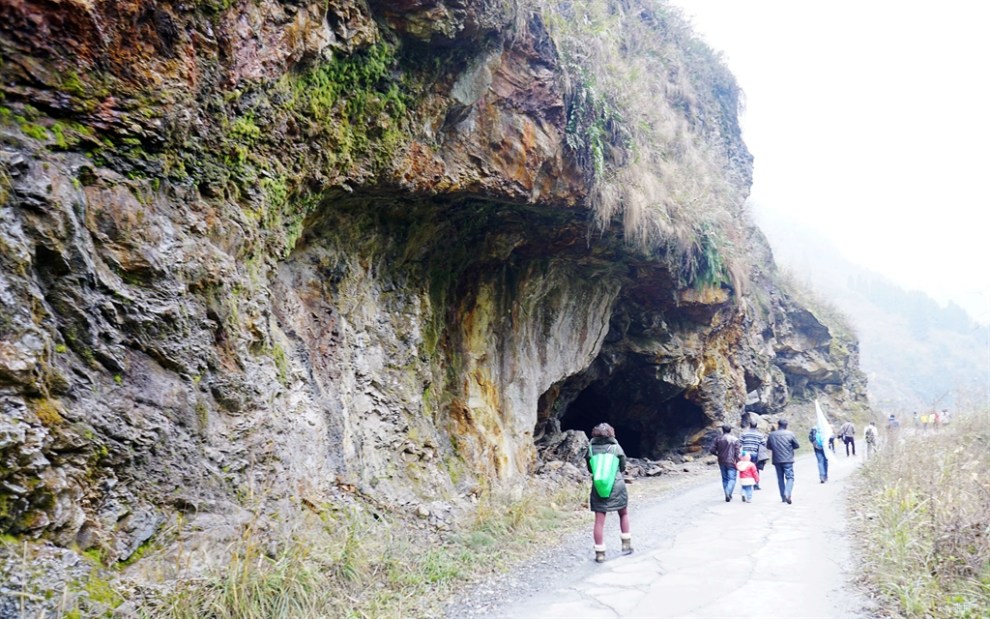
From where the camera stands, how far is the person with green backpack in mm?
6098

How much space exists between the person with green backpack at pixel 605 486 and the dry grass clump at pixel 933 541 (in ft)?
7.26

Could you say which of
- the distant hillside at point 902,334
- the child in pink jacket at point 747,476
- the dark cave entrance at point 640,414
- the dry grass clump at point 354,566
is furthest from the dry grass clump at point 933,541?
the distant hillside at point 902,334

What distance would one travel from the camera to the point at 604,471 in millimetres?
6211

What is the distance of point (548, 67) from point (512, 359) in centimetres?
485

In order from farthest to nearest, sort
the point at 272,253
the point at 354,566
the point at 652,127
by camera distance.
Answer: the point at 652,127
the point at 272,253
the point at 354,566

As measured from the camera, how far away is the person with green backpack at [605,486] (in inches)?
240

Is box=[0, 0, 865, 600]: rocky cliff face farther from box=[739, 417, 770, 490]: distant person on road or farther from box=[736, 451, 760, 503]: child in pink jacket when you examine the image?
box=[739, 417, 770, 490]: distant person on road

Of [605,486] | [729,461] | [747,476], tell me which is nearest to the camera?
[605,486]

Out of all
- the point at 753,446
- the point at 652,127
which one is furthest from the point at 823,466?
the point at 652,127

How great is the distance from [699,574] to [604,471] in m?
1.30

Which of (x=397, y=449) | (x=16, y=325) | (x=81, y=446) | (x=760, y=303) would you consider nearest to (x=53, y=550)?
(x=81, y=446)

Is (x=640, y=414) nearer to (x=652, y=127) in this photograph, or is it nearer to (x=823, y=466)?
(x=823, y=466)

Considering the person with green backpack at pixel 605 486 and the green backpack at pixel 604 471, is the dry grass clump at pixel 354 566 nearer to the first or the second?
the person with green backpack at pixel 605 486

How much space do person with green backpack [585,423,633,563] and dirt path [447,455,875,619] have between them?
25 centimetres
